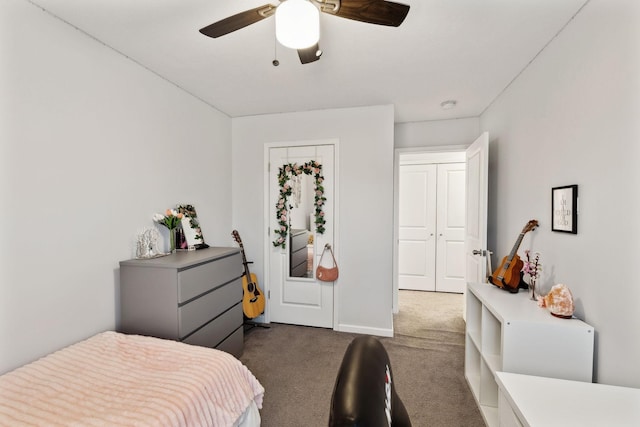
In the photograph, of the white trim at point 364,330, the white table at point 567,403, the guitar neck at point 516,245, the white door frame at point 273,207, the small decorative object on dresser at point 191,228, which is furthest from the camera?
the white door frame at point 273,207

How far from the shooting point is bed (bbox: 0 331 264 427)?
1.11m

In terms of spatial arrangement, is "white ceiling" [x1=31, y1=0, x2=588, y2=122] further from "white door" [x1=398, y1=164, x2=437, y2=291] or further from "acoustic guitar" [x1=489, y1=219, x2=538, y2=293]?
"white door" [x1=398, y1=164, x2=437, y2=291]

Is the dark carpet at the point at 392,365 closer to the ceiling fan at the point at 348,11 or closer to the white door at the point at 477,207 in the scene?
the white door at the point at 477,207

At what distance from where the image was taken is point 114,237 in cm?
197

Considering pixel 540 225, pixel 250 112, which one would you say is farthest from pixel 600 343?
pixel 250 112

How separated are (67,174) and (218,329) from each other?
148 centimetres

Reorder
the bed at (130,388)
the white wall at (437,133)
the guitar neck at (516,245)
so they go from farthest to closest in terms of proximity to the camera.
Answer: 1. the white wall at (437,133)
2. the guitar neck at (516,245)
3. the bed at (130,388)

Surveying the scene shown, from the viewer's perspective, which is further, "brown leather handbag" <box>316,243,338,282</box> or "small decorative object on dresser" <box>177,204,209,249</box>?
"brown leather handbag" <box>316,243,338,282</box>

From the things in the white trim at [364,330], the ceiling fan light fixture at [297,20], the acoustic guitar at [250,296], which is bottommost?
the white trim at [364,330]

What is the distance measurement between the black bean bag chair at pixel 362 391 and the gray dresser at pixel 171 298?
1548 millimetres

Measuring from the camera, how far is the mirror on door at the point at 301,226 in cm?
326

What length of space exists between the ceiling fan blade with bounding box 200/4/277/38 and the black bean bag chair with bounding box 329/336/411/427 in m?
1.37

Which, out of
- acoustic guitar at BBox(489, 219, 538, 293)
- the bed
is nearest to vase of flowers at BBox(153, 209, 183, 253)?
the bed

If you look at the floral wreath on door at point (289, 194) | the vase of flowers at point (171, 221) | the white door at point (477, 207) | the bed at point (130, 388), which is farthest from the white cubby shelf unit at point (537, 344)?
the vase of flowers at point (171, 221)
